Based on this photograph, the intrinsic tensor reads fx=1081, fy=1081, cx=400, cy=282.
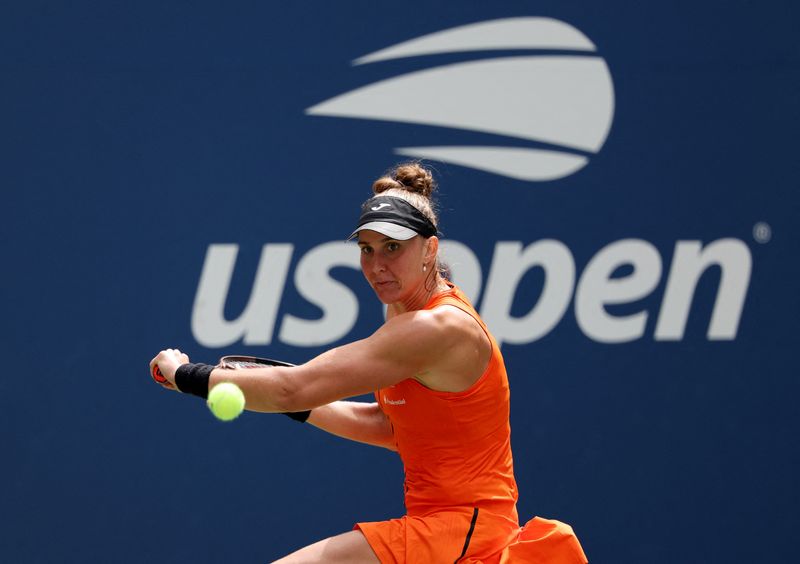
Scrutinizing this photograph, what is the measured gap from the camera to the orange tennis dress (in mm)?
2721

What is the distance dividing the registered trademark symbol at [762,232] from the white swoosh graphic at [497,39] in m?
0.99

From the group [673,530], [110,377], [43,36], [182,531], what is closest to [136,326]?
[110,377]

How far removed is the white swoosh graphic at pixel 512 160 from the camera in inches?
168

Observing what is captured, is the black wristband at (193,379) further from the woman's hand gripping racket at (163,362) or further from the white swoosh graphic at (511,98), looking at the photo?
the white swoosh graphic at (511,98)

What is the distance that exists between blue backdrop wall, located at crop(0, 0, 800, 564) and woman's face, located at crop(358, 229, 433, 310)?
1.41 metres

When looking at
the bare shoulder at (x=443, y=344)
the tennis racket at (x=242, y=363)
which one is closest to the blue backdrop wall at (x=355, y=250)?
the tennis racket at (x=242, y=363)

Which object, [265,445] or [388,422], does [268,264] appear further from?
[388,422]

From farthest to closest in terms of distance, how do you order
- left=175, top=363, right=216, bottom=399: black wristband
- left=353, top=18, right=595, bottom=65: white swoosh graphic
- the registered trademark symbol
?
the registered trademark symbol, left=353, top=18, right=595, bottom=65: white swoosh graphic, left=175, top=363, right=216, bottom=399: black wristband

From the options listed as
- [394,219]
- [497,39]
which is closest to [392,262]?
[394,219]

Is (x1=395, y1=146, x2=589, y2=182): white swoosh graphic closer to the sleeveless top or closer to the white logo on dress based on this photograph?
the sleeveless top

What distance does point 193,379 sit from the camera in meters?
2.57

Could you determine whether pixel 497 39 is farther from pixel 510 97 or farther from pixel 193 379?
pixel 193 379

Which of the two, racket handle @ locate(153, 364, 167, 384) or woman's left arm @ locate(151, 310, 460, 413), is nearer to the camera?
woman's left arm @ locate(151, 310, 460, 413)

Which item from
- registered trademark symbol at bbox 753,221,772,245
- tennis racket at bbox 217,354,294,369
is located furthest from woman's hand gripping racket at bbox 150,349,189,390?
registered trademark symbol at bbox 753,221,772,245
